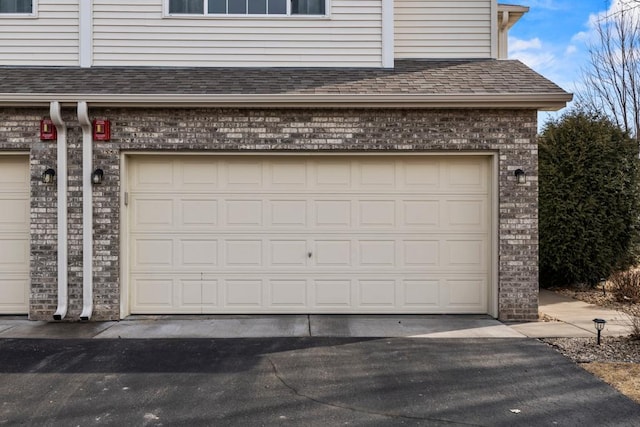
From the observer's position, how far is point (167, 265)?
293 inches

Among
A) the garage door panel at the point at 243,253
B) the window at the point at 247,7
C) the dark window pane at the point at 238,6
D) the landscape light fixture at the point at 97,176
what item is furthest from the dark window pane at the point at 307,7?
the landscape light fixture at the point at 97,176

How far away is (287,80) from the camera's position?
24.6ft

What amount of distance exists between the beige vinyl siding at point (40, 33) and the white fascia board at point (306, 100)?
1.52 metres

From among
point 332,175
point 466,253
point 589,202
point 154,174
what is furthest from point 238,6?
point 589,202

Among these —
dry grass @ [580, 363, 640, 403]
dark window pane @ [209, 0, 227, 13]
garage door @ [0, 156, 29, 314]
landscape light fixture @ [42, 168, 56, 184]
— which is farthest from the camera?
dark window pane @ [209, 0, 227, 13]

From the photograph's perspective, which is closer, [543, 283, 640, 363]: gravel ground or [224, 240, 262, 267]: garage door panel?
[543, 283, 640, 363]: gravel ground

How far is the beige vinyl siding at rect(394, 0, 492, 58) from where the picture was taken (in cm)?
838

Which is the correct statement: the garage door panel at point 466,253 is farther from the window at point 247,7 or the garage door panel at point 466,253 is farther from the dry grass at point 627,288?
the window at point 247,7

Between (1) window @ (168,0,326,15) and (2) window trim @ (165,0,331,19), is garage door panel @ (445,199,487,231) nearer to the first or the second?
(2) window trim @ (165,0,331,19)

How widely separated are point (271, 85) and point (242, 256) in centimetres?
261

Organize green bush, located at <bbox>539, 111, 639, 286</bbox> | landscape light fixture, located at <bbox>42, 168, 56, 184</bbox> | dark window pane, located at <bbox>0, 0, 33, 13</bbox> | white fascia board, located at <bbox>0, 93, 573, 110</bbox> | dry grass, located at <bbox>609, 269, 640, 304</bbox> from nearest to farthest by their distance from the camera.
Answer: white fascia board, located at <bbox>0, 93, 573, 110</bbox> < landscape light fixture, located at <bbox>42, 168, 56, 184</bbox> < dark window pane, located at <bbox>0, 0, 33, 13</bbox> < dry grass, located at <bbox>609, 269, 640, 304</bbox> < green bush, located at <bbox>539, 111, 639, 286</bbox>

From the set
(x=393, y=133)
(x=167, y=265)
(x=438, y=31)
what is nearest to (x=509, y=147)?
(x=393, y=133)

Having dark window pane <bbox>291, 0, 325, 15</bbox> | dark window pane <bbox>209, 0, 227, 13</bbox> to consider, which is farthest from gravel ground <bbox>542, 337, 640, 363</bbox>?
dark window pane <bbox>209, 0, 227, 13</bbox>

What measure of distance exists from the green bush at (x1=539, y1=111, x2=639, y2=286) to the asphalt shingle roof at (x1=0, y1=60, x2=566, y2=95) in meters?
2.56
